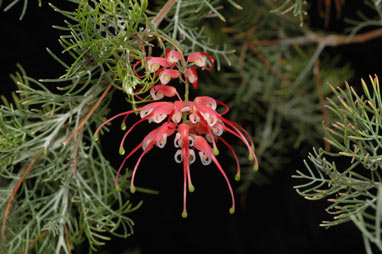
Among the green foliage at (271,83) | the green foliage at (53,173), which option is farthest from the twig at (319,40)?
the green foliage at (53,173)

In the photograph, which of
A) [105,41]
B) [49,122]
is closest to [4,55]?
[49,122]

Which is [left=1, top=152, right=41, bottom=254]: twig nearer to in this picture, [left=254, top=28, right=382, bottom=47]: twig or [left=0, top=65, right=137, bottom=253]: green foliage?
[left=0, top=65, right=137, bottom=253]: green foliage

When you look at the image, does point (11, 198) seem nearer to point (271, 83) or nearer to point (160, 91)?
point (160, 91)

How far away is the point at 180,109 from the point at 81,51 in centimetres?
10

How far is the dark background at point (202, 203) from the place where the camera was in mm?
639

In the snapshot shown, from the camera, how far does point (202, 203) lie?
2.66ft

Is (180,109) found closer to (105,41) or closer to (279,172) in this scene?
(105,41)

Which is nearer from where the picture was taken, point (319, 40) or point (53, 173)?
point (53, 173)

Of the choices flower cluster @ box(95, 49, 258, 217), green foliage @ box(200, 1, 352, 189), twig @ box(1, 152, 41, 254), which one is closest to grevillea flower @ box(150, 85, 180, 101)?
flower cluster @ box(95, 49, 258, 217)

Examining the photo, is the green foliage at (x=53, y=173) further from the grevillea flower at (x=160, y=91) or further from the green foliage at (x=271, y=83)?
the green foliage at (x=271, y=83)

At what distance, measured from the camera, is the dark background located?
64 cm

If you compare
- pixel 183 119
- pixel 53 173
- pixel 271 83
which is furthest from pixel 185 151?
pixel 271 83

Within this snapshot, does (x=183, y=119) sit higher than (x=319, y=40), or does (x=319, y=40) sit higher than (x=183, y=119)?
(x=319, y=40)

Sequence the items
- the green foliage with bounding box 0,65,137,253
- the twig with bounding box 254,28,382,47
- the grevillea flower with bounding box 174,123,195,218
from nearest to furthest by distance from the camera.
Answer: the grevillea flower with bounding box 174,123,195,218, the green foliage with bounding box 0,65,137,253, the twig with bounding box 254,28,382,47
